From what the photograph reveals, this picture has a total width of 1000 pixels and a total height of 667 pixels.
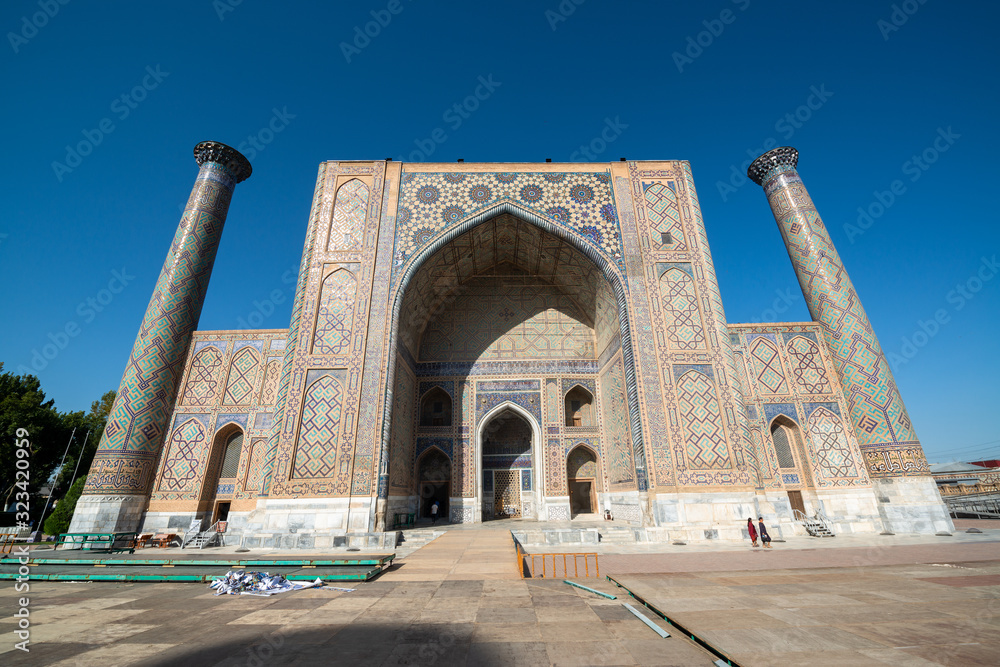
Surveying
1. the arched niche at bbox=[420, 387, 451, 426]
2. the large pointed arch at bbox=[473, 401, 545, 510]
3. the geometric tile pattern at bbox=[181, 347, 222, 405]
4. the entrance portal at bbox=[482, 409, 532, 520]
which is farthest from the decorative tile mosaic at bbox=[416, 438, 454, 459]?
the geometric tile pattern at bbox=[181, 347, 222, 405]

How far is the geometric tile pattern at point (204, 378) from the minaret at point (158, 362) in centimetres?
30

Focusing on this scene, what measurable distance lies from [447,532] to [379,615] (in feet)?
21.4

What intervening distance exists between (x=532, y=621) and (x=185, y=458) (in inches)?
427

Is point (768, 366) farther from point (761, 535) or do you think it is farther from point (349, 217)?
point (349, 217)

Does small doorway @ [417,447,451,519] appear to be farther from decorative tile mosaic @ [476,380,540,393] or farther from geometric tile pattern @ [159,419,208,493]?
geometric tile pattern @ [159,419,208,493]

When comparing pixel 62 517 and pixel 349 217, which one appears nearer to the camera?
pixel 349 217

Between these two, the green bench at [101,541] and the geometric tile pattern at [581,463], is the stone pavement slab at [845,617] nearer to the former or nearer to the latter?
the geometric tile pattern at [581,463]

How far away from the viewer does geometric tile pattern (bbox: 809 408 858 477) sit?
32.8ft

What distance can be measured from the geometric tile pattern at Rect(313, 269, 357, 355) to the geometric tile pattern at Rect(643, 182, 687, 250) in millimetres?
7369

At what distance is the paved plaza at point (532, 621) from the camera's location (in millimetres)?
2152

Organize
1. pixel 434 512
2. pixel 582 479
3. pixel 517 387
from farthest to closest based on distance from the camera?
pixel 517 387 < pixel 582 479 < pixel 434 512

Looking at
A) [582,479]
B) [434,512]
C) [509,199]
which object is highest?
[509,199]

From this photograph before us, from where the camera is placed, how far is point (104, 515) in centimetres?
927

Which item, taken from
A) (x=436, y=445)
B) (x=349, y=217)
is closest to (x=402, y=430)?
(x=436, y=445)
